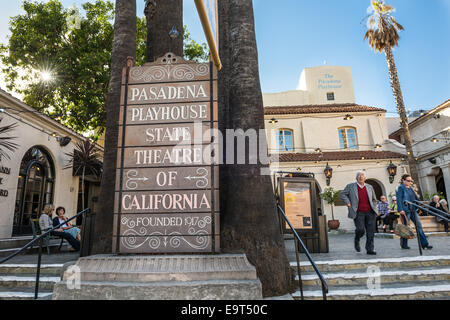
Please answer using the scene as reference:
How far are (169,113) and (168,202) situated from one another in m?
1.08

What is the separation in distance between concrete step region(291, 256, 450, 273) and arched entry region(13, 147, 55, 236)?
1111cm

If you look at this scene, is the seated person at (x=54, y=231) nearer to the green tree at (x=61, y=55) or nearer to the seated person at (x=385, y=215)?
the green tree at (x=61, y=55)

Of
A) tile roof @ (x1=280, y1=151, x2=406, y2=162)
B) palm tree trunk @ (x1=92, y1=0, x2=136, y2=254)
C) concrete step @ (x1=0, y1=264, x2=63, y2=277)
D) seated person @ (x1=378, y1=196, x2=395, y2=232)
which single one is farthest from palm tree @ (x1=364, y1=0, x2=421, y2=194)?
concrete step @ (x1=0, y1=264, x2=63, y2=277)

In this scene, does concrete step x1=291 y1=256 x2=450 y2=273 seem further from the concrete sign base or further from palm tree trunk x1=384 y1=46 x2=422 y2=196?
palm tree trunk x1=384 y1=46 x2=422 y2=196

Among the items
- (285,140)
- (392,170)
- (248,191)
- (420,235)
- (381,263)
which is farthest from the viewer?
(285,140)

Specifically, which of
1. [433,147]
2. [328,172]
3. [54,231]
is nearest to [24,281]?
[54,231]

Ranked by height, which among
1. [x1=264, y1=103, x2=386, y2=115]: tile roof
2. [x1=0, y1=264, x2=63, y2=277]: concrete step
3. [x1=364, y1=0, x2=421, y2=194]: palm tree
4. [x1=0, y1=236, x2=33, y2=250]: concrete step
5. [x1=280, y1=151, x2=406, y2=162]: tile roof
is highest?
[x1=364, y1=0, x2=421, y2=194]: palm tree

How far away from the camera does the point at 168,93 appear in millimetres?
3584

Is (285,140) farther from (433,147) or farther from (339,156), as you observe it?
(433,147)

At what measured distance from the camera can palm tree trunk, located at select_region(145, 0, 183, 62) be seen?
5938 mm

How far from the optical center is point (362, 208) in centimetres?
634

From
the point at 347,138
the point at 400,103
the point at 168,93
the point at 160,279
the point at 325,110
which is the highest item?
the point at 325,110
